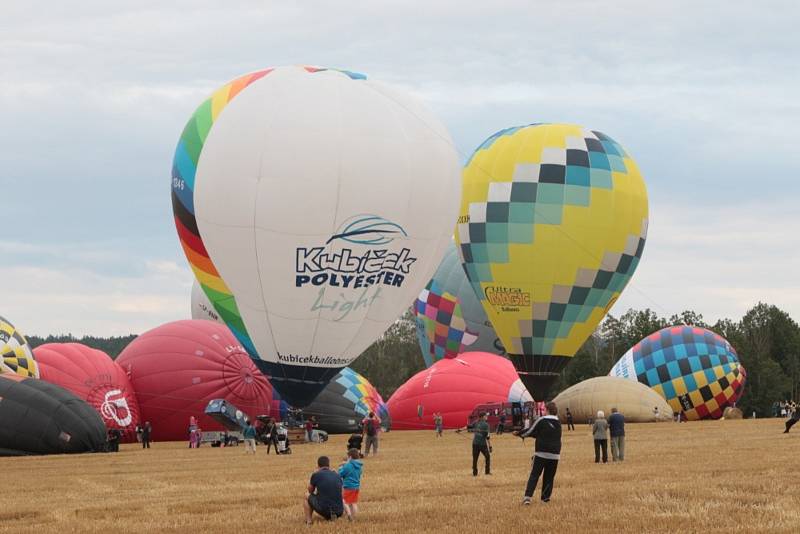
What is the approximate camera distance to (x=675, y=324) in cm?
8244

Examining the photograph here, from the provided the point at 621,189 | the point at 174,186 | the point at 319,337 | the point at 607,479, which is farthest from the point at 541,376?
the point at 607,479

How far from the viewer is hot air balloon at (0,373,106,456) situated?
2667 cm

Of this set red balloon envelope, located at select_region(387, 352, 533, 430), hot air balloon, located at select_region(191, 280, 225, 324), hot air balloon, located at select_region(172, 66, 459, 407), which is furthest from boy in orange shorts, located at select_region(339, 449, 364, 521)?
hot air balloon, located at select_region(191, 280, 225, 324)

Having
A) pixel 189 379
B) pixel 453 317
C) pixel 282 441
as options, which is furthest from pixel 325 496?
pixel 453 317

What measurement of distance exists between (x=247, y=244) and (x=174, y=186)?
3.05 meters

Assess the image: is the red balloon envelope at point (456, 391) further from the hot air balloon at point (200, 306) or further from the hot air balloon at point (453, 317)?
the hot air balloon at point (200, 306)

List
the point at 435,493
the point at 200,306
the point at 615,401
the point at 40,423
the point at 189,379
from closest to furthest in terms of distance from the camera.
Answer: the point at 435,493
the point at 40,423
the point at 189,379
the point at 615,401
the point at 200,306

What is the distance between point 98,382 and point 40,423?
742 centimetres

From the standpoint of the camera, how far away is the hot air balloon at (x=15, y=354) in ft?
111

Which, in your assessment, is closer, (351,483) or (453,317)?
(351,483)

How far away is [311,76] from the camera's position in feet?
88.7

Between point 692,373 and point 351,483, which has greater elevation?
point 692,373

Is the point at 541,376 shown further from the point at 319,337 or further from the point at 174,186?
the point at 174,186

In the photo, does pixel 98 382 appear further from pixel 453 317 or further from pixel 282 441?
pixel 453 317
